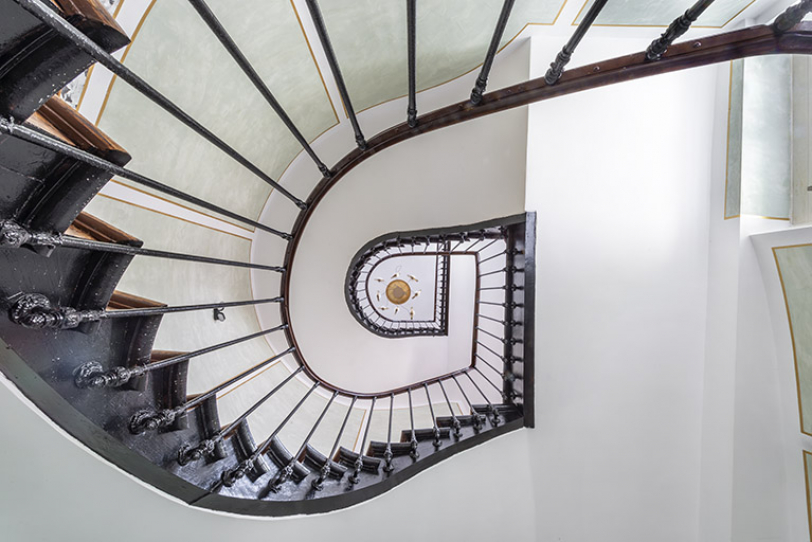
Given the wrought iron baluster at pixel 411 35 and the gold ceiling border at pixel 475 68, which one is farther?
the gold ceiling border at pixel 475 68

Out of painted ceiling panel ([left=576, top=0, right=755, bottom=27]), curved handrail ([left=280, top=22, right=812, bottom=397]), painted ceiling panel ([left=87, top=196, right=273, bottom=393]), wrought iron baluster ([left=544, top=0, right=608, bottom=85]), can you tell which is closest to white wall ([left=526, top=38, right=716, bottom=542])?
painted ceiling panel ([left=576, top=0, right=755, bottom=27])

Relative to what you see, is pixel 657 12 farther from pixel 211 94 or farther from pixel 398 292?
pixel 398 292

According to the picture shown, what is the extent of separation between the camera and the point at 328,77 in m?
2.32

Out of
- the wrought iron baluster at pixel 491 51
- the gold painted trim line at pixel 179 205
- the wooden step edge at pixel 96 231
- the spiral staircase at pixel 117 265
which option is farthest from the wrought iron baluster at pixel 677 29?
the gold painted trim line at pixel 179 205

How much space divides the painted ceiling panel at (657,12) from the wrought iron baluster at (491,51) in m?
1.41

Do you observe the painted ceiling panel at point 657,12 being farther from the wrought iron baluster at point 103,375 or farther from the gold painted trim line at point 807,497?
the wrought iron baluster at point 103,375

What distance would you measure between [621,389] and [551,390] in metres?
0.46

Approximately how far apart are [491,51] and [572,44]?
0.22 metres

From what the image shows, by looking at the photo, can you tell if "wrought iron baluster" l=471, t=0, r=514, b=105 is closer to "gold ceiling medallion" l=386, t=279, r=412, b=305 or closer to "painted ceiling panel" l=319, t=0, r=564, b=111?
"painted ceiling panel" l=319, t=0, r=564, b=111

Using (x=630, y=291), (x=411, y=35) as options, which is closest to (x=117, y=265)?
(x=411, y=35)

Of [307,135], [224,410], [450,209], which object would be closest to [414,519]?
[224,410]

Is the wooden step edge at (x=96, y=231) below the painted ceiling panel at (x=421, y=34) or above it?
below

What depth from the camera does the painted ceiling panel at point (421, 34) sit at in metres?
1.93

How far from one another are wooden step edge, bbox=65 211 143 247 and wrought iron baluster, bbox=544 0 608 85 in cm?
132
